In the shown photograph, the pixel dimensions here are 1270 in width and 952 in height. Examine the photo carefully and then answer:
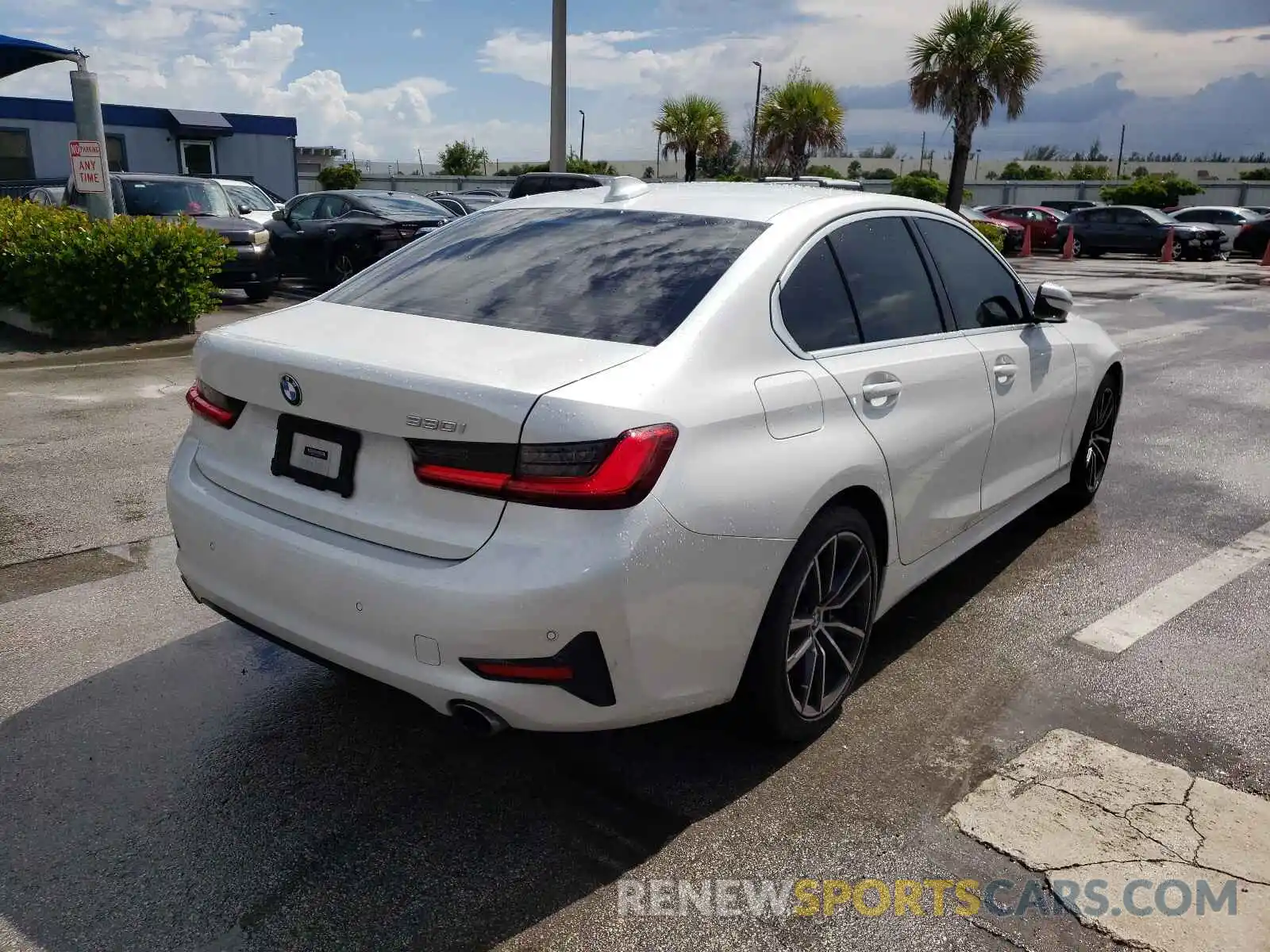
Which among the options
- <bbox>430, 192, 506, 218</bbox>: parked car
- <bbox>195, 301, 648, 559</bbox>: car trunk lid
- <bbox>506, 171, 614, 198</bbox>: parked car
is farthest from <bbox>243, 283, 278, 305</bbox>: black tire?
<bbox>195, 301, 648, 559</bbox>: car trunk lid

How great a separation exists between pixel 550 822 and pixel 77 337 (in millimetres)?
9543

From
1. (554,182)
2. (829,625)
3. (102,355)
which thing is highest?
(554,182)

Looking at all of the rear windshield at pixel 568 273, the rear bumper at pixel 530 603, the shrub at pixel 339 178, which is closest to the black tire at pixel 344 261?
the rear windshield at pixel 568 273

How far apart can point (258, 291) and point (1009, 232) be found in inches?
934

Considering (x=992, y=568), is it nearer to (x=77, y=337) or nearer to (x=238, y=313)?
(x=77, y=337)

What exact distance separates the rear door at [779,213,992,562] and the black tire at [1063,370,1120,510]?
165cm

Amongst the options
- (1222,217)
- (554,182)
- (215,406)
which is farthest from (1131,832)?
(1222,217)

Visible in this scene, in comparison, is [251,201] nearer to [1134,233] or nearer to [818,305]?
[818,305]

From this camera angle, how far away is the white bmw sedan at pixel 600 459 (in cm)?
251

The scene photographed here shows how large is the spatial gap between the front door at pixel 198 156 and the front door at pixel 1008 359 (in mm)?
36268

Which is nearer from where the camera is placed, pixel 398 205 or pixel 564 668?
pixel 564 668

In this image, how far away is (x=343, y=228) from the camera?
14.9m

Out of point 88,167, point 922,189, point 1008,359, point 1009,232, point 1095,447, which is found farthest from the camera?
point 922,189

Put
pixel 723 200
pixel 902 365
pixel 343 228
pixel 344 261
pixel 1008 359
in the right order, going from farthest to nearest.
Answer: pixel 344 261
pixel 343 228
pixel 1008 359
pixel 723 200
pixel 902 365
